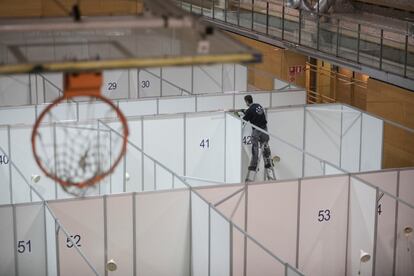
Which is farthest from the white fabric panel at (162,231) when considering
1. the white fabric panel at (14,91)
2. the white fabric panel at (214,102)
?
the white fabric panel at (14,91)

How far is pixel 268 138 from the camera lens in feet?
48.6

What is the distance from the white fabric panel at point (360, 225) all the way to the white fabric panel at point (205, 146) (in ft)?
12.9

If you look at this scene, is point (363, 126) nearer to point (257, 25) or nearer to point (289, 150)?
point (289, 150)

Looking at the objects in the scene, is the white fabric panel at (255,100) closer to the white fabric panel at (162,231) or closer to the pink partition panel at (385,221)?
the pink partition panel at (385,221)

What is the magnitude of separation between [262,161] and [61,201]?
18.9 feet

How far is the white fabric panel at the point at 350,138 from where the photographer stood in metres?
15.0

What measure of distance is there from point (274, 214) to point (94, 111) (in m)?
5.21

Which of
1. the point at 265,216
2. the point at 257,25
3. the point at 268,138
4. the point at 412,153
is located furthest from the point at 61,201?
the point at 257,25

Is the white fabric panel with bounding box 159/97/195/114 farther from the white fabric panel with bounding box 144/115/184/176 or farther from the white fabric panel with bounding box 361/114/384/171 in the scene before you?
the white fabric panel with bounding box 361/114/384/171

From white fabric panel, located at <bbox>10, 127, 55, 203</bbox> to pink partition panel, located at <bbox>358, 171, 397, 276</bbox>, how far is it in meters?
5.22

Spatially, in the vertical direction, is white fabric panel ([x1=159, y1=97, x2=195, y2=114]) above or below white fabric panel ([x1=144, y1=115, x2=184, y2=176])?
above

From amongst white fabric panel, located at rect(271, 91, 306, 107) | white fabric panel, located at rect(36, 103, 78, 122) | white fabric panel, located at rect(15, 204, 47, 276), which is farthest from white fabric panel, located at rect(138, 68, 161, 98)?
white fabric panel, located at rect(15, 204, 47, 276)

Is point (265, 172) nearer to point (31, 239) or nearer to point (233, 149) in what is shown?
point (233, 149)

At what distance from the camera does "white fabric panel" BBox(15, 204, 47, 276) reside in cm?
1021
